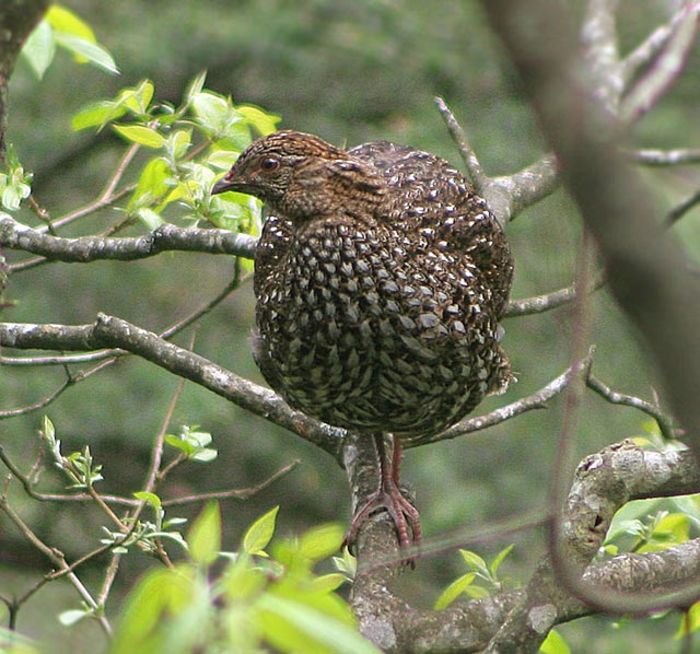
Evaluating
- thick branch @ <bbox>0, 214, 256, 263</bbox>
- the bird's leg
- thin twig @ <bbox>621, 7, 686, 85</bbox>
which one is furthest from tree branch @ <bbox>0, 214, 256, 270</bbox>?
thin twig @ <bbox>621, 7, 686, 85</bbox>

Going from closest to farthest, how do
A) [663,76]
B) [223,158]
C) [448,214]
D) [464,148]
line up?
[663,76] < [448,214] < [223,158] < [464,148]

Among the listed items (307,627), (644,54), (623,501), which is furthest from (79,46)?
(644,54)

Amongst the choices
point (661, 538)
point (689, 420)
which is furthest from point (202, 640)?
point (661, 538)

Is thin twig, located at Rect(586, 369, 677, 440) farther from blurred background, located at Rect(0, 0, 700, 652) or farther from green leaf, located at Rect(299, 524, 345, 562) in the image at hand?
blurred background, located at Rect(0, 0, 700, 652)

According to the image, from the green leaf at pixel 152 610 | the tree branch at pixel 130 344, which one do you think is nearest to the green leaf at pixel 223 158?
the tree branch at pixel 130 344

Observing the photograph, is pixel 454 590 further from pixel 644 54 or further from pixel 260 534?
pixel 644 54

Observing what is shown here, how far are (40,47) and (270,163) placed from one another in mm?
1664

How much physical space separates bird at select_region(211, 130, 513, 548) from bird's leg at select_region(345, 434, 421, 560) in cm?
7

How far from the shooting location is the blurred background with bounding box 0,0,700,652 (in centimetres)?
780

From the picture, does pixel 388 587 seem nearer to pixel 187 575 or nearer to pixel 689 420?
pixel 187 575

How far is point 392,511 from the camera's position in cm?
434

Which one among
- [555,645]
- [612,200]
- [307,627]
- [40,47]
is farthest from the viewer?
[555,645]

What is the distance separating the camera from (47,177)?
8.88 metres

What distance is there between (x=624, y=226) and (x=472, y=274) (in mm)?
2864
